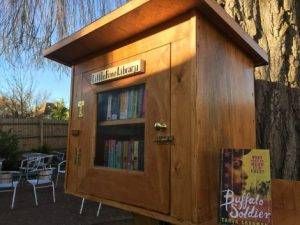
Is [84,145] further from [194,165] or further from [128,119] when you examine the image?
[194,165]

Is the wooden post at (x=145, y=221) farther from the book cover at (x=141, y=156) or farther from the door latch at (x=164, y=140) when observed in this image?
the door latch at (x=164, y=140)

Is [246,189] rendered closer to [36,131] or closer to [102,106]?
[102,106]

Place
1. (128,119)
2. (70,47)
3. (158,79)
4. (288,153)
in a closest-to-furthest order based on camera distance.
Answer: (158,79) < (128,119) < (70,47) < (288,153)

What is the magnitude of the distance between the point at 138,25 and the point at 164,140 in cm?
66

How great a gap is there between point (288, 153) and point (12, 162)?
8.75 m

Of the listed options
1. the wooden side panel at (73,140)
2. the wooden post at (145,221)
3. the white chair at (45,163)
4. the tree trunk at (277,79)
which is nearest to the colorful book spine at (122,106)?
the wooden side panel at (73,140)

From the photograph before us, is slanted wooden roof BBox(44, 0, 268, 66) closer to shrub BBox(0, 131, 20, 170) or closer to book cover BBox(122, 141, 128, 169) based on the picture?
book cover BBox(122, 141, 128, 169)

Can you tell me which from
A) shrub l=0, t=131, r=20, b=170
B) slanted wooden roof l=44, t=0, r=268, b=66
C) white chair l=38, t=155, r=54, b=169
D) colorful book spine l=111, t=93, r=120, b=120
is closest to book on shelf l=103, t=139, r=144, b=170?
colorful book spine l=111, t=93, r=120, b=120

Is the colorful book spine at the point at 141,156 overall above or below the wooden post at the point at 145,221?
above

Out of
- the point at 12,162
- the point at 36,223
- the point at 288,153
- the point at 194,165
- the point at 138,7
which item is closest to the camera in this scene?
the point at 194,165

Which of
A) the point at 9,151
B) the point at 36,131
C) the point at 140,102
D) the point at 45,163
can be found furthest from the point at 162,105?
the point at 36,131

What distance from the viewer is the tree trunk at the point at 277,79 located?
3.39 metres

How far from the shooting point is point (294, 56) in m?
3.51

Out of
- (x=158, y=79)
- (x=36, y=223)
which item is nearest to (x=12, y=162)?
(x=36, y=223)
